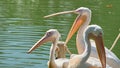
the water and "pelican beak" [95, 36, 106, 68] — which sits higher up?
"pelican beak" [95, 36, 106, 68]

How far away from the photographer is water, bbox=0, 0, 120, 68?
1123cm

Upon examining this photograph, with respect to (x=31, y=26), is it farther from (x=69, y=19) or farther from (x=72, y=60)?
(x=72, y=60)

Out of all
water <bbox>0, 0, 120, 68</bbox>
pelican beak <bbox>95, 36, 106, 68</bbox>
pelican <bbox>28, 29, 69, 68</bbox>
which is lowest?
water <bbox>0, 0, 120, 68</bbox>

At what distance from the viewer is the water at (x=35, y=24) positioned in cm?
1123

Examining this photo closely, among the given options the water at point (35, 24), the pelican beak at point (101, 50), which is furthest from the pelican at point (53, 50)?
the pelican beak at point (101, 50)

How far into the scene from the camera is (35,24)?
602 inches

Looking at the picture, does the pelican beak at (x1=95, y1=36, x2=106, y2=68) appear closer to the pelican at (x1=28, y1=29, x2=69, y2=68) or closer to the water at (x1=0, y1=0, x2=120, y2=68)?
the pelican at (x1=28, y1=29, x2=69, y2=68)

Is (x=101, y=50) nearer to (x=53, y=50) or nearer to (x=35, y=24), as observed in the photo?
(x=53, y=50)

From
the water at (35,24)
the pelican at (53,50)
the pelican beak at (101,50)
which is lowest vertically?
the water at (35,24)

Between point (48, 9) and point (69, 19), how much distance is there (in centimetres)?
227

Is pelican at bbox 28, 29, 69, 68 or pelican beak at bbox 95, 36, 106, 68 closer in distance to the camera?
pelican beak at bbox 95, 36, 106, 68

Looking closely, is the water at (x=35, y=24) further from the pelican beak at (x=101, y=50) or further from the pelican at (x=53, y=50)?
the pelican beak at (x=101, y=50)

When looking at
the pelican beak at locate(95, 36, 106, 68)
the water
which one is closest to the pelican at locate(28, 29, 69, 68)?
the water

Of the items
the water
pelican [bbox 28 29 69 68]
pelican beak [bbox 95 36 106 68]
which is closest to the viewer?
pelican beak [bbox 95 36 106 68]
